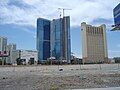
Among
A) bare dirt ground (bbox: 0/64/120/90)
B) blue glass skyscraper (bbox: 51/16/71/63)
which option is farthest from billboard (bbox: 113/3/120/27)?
blue glass skyscraper (bbox: 51/16/71/63)

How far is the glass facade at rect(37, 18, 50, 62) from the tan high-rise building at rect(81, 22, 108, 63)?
27.0 meters

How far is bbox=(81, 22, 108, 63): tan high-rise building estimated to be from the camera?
481ft

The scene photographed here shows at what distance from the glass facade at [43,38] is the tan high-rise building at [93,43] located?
27.0 meters

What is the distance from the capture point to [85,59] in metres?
148

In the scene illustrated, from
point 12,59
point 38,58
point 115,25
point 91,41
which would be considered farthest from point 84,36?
point 115,25

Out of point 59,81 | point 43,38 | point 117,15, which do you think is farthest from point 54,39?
point 117,15

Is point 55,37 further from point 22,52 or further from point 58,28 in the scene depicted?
point 22,52

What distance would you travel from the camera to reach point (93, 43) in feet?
505

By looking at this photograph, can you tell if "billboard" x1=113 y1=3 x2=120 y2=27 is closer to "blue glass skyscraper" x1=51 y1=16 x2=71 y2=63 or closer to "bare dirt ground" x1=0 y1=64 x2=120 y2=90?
"bare dirt ground" x1=0 y1=64 x2=120 y2=90

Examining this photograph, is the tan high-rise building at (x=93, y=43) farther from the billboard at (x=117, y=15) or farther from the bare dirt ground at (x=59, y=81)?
the billboard at (x=117, y=15)

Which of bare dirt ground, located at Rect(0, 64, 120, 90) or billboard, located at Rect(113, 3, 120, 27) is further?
bare dirt ground, located at Rect(0, 64, 120, 90)

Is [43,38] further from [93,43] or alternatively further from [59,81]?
[59,81]

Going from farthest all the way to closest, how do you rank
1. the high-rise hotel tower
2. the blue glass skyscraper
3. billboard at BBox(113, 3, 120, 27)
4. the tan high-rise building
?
the high-rise hotel tower, the blue glass skyscraper, the tan high-rise building, billboard at BBox(113, 3, 120, 27)

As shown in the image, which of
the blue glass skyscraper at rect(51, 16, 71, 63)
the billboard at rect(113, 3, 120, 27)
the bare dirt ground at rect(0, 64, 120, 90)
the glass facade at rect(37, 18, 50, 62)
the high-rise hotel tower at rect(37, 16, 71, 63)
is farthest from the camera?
the glass facade at rect(37, 18, 50, 62)
